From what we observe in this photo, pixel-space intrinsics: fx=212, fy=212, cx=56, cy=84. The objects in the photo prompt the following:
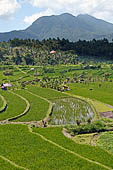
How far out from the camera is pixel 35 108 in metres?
53.9

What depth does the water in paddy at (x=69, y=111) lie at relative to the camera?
46.9 meters

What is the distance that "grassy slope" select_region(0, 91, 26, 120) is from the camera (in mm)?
48909

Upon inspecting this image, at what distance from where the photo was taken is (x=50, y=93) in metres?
71.4

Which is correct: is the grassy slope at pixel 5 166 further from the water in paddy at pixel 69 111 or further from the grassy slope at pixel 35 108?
the grassy slope at pixel 35 108

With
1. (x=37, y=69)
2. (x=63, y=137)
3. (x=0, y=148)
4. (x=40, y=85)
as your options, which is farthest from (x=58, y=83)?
(x=0, y=148)

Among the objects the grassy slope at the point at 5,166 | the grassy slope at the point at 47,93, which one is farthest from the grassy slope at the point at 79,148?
the grassy slope at the point at 47,93

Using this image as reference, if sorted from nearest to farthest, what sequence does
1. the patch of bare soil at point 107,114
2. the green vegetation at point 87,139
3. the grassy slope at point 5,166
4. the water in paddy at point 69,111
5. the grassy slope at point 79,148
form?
the grassy slope at point 5,166 → the grassy slope at point 79,148 → the green vegetation at point 87,139 → the water in paddy at point 69,111 → the patch of bare soil at point 107,114

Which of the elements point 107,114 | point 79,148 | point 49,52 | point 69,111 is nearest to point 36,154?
point 79,148

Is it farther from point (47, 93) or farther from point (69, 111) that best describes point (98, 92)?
point (69, 111)

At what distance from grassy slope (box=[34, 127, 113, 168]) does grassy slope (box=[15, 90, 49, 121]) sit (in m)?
7.61

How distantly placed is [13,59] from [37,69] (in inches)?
983

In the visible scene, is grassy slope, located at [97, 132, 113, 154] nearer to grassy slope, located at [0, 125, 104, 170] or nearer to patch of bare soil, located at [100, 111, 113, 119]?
grassy slope, located at [0, 125, 104, 170]

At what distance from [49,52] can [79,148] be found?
Result: 11496cm

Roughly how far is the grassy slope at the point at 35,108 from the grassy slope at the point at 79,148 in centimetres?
761
